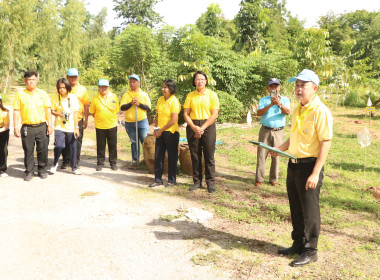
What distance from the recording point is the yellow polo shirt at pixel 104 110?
263 inches

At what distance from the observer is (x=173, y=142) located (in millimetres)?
5750

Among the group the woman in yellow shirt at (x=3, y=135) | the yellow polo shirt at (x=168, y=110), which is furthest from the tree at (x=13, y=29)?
the yellow polo shirt at (x=168, y=110)

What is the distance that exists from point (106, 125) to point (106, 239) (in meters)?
3.27

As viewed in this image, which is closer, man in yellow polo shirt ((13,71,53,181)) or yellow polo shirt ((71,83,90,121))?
man in yellow polo shirt ((13,71,53,181))

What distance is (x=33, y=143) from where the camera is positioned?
19.6 feet

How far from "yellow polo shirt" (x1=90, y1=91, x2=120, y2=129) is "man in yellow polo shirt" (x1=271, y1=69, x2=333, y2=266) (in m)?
4.28

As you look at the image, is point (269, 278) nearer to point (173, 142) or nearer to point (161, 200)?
point (161, 200)

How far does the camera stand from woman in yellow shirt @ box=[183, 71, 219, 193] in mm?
5359

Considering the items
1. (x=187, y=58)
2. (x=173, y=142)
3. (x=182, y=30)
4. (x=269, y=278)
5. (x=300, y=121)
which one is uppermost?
(x=182, y=30)

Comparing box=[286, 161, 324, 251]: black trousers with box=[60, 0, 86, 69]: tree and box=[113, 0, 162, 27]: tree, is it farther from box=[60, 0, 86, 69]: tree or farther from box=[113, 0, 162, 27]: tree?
box=[113, 0, 162, 27]: tree

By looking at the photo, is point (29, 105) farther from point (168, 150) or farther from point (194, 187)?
point (194, 187)

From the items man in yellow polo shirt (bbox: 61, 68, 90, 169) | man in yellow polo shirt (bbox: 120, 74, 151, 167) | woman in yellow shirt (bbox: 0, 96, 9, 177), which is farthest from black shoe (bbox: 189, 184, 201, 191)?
woman in yellow shirt (bbox: 0, 96, 9, 177)

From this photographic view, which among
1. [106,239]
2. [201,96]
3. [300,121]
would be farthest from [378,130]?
[106,239]

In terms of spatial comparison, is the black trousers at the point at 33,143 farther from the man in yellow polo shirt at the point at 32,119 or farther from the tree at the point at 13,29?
the tree at the point at 13,29
